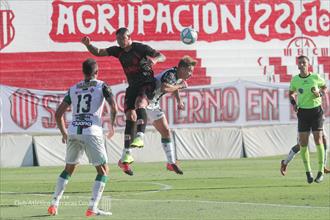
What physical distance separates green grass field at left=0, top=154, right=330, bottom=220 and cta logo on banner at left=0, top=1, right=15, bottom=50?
9.88 meters

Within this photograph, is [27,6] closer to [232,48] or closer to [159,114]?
[232,48]

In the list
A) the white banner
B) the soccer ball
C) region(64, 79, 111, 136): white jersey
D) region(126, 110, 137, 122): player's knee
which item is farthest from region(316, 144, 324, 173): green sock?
the white banner

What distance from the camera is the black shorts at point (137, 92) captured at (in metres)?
15.0

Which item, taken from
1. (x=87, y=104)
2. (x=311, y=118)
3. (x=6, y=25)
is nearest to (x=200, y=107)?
(x=6, y=25)

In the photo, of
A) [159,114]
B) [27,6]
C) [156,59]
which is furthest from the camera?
[27,6]

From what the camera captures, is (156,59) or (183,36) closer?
(156,59)

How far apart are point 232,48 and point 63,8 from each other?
7.76 metres

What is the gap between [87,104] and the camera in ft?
48.5

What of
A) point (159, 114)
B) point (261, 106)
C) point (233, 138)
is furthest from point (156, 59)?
point (261, 106)

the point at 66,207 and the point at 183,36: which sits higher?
the point at 183,36

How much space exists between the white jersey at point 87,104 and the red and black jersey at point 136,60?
488mm

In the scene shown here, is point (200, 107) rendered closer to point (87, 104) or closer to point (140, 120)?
point (140, 120)

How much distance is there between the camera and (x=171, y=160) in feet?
54.1

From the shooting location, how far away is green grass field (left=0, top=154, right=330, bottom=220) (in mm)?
17238
